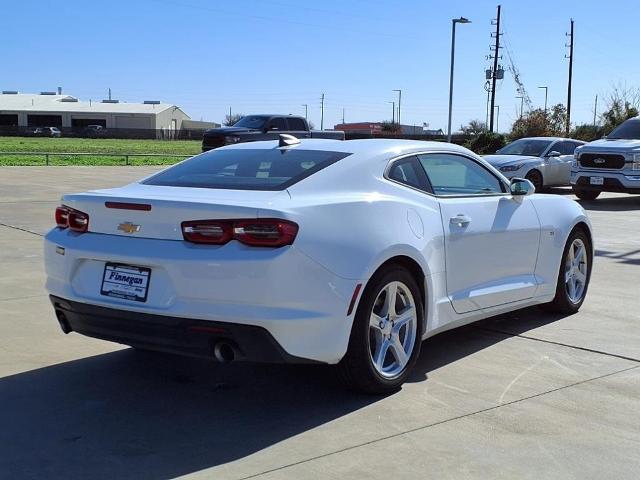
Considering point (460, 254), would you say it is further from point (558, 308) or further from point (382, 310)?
point (558, 308)

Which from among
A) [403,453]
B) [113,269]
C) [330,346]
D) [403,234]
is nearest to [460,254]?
[403,234]

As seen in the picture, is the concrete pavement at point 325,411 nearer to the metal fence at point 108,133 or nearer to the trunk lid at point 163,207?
the trunk lid at point 163,207

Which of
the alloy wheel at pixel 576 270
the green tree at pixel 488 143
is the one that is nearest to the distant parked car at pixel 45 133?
the green tree at pixel 488 143

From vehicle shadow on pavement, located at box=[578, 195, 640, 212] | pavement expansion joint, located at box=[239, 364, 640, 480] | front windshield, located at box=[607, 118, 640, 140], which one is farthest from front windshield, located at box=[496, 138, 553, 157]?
pavement expansion joint, located at box=[239, 364, 640, 480]

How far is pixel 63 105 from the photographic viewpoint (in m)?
113

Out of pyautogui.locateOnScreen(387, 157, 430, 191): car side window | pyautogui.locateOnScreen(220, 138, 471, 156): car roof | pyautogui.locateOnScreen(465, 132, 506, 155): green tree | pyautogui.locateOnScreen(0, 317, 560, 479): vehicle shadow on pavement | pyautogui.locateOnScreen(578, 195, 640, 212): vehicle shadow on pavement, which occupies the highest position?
pyautogui.locateOnScreen(465, 132, 506, 155): green tree

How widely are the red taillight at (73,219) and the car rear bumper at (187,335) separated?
0.51 meters

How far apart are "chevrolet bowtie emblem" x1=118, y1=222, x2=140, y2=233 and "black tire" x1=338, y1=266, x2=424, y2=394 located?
1330 mm

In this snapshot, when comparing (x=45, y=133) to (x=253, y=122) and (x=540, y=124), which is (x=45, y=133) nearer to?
(x=540, y=124)

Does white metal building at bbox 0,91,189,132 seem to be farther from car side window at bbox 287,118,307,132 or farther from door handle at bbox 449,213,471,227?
door handle at bbox 449,213,471,227

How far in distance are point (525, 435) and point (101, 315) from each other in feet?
7.92

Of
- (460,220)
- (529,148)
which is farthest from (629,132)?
(460,220)

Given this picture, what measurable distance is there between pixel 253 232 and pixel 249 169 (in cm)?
108

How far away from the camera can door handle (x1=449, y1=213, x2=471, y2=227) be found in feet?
18.0
